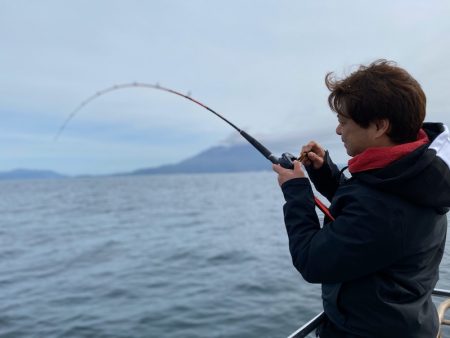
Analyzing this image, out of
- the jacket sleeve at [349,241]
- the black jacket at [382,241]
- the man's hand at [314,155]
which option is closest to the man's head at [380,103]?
the black jacket at [382,241]

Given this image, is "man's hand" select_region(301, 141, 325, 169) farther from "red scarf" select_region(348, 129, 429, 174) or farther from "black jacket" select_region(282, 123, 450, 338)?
"red scarf" select_region(348, 129, 429, 174)

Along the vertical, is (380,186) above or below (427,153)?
below

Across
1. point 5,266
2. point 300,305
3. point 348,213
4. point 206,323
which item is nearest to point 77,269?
point 5,266

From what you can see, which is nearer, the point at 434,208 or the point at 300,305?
the point at 434,208

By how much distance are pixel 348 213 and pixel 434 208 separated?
338 mm

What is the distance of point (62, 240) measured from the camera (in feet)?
59.6

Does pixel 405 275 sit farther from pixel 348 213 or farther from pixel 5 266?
pixel 5 266

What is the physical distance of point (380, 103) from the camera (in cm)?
164

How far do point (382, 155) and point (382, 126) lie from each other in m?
0.12

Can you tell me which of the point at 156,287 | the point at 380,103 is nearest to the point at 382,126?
the point at 380,103

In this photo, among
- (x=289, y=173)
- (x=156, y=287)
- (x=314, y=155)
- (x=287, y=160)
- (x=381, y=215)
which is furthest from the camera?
(x=156, y=287)

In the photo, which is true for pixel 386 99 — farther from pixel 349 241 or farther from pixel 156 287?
pixel 156 287

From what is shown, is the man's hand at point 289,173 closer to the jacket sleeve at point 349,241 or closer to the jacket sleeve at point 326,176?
the jacket sleeve at point 349,241

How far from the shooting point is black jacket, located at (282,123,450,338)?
5.25 ft
